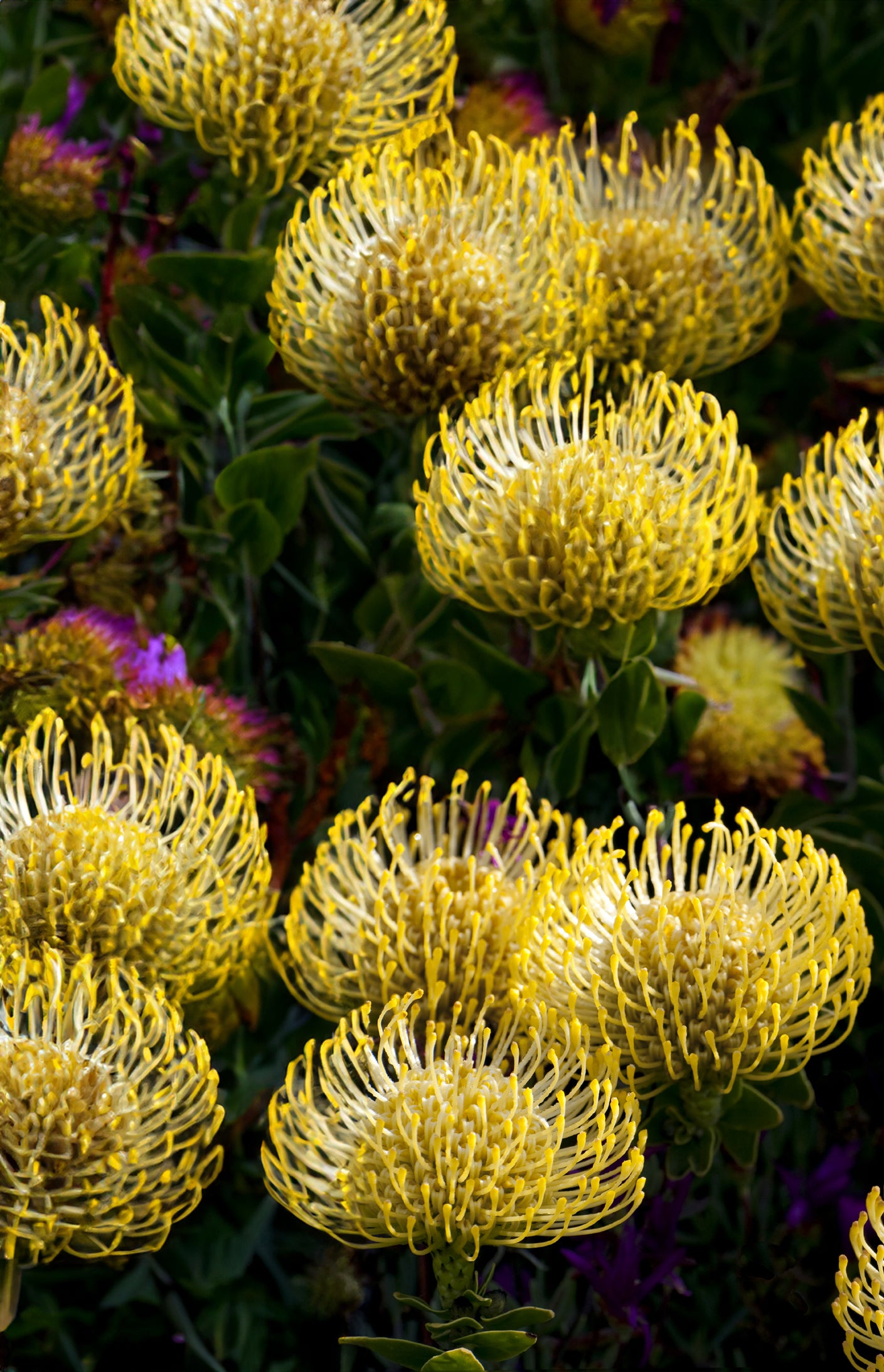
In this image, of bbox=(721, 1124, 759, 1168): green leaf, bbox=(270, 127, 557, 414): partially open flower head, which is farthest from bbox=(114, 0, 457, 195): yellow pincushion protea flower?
bbox=(721, 1124, 759, 1168): green leaf

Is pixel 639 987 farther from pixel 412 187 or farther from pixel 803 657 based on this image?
pixel 412 187

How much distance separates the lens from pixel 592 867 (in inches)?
27.1

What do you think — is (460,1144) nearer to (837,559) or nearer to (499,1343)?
(499,1343)

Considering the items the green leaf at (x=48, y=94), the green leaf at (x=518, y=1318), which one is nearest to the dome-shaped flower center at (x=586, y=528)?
the green leaf at (x=518, y=1318)

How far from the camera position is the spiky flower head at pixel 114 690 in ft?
2.60

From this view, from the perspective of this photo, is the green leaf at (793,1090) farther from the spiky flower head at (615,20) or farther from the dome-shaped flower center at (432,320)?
the spiky flower head at (615,20)

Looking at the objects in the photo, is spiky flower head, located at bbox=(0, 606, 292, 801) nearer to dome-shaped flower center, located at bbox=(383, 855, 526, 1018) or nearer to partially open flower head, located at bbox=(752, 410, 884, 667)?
dome-shaped flower center, located at bbox=(383, 855, 526, 1018)

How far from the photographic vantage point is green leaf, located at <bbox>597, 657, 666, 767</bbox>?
79 cm

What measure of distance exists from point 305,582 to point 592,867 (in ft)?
1.15

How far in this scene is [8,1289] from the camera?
65 centimetres

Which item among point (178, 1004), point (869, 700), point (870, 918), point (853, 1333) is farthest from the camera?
point (869, 700)

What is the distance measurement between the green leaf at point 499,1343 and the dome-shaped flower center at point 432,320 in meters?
0.47

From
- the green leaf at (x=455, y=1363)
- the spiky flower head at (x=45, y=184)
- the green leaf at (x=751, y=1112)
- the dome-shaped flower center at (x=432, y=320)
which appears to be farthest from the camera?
the spiky flower head at (x=45, y=184)

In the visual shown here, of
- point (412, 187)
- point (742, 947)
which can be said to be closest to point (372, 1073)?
point (742, 947)
